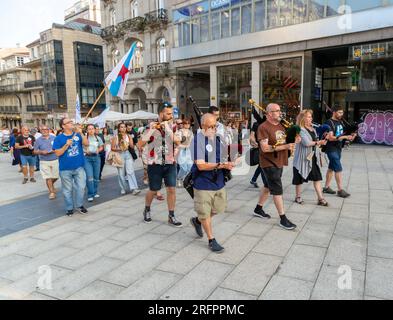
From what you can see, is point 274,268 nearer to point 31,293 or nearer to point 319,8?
point 31,293

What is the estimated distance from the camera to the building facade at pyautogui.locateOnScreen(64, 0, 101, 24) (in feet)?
181

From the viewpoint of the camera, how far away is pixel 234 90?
22781 millimetres

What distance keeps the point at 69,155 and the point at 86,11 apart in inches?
2345

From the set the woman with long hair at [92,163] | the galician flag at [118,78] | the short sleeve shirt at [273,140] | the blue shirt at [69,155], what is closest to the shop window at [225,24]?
the galician flag at [118,78]

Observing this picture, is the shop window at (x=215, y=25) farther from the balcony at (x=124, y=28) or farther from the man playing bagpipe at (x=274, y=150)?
the man playing bagpipe at (x=274, y=150)

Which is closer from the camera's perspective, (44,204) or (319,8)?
(44,204)

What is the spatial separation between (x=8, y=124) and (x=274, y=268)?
224 feet

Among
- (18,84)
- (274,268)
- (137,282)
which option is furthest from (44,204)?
(18,84)

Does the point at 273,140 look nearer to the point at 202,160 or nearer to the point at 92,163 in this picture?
the point at 202,160

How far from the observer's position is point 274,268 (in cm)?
359

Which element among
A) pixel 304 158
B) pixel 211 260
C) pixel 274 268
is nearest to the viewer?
pixel 274 268

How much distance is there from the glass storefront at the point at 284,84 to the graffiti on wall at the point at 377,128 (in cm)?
409

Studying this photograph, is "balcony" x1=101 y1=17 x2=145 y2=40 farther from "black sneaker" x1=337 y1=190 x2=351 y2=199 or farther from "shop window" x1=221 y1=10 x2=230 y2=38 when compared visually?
"black sneaker" x1=337 y1=190 x2=351 y2=199
